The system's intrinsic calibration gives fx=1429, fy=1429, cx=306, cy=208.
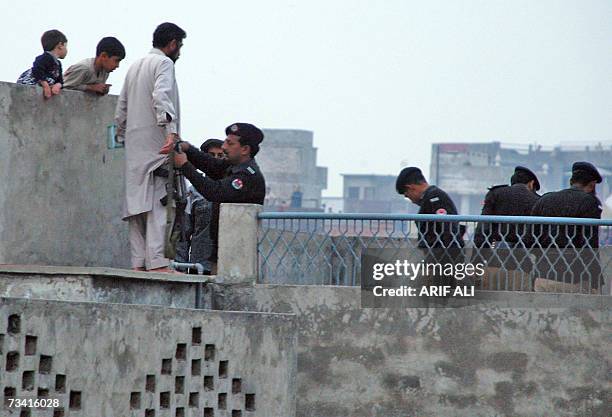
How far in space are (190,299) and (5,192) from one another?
1627 mm

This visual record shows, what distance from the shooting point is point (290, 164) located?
87000mm

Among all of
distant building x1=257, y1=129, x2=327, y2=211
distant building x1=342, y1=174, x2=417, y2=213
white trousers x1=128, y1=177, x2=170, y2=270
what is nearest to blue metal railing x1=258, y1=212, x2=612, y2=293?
white trousers x1=128, y1=177, x2=170, y2=270

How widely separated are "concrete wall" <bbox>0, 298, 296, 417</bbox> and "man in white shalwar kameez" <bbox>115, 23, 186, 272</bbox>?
3.92 ft

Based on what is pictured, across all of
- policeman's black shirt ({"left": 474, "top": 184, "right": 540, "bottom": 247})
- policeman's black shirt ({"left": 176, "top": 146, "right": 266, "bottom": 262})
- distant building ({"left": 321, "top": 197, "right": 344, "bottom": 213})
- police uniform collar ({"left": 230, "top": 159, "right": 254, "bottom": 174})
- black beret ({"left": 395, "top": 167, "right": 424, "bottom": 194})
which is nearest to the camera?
policeman's black shirt ({"left": 176, "top": 146, "right": 266, "bottom": 262})

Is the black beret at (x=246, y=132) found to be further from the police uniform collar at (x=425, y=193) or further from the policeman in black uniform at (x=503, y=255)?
the policeman in black uniform at (x=503, y=255)

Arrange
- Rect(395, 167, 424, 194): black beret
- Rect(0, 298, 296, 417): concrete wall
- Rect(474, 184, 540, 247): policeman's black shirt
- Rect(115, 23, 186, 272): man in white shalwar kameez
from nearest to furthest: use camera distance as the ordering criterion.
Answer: Rect(0, 298, 296, 417): concrete wall, Rect(115, 23, 186, 272): man in white shalwar kameez, Rect(395, 167, 424, 194): black beret, Rect(474, 184, 540, 247): policeman's black shirt

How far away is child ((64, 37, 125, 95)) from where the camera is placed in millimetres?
10273

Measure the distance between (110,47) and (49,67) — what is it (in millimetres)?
477

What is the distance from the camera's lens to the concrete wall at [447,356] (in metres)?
11.0

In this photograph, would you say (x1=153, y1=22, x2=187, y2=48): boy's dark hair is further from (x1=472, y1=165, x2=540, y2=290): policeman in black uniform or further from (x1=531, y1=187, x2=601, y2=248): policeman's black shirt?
(x1=531, y1=187, x2=601, y2=248): policeman's black shirt

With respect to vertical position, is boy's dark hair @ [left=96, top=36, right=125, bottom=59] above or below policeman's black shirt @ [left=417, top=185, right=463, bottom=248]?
above

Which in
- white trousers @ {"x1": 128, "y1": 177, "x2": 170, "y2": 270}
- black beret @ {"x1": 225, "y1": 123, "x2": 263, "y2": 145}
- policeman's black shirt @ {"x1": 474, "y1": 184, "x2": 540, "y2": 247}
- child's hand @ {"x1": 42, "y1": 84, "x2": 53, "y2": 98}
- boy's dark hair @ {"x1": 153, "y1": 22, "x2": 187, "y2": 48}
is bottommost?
white trousers @ {"x1": 128, "y1": 177, "x2": 170, "y2": 270}

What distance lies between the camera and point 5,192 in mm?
9734

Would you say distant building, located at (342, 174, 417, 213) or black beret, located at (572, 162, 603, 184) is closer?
black beret, located at (572, 162, 603, 184)
